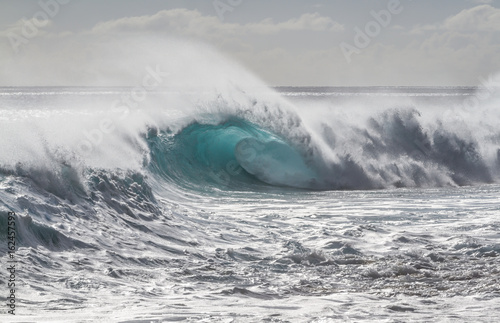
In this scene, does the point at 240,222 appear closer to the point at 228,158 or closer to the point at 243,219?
the point at 243,219

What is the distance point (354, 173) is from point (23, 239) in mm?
11833

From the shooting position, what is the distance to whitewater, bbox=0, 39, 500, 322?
6492 millimetres

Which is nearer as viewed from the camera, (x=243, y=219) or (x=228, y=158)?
(x=243, y=219)

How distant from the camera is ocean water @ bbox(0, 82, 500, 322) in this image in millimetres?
6469

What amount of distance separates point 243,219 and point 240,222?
30cm

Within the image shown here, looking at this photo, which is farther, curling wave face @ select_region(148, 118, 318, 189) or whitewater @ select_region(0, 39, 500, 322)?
curling wave face @ select_region(148, 118, 318, 189)

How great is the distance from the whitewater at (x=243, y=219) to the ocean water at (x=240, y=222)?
36mm

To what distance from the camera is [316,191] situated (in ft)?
53.6

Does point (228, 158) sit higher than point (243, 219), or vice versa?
point (228, 158)

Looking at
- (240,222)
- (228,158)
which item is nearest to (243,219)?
(240,222)

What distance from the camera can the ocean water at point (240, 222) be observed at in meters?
6.47

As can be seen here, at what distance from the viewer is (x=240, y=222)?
36.2ft

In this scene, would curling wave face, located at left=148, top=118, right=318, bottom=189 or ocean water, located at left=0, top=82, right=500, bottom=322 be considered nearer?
ocean water, located at left=0, top=82, right=500, bottom=322

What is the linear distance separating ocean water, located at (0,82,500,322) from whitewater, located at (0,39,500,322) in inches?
1.4
